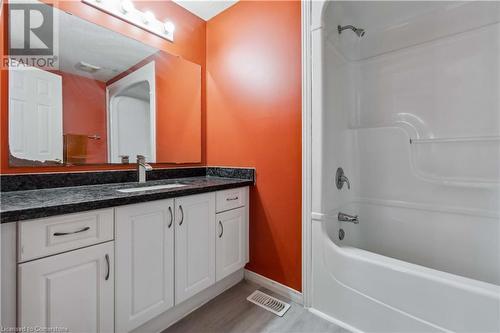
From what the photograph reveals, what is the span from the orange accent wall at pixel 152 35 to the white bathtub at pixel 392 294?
1.47 m

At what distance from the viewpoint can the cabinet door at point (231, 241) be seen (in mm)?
1665

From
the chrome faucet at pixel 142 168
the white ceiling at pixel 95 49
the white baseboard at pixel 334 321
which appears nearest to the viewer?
the white baseboard at pixel 334 321

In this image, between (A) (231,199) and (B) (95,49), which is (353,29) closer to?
(A) (231,199)

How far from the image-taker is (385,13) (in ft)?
5.89

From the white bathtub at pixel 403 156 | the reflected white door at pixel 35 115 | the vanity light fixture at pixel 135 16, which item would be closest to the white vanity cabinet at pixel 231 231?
the white bathtub at pixel 403 156

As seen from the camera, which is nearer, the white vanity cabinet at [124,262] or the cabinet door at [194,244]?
the white vanity cabinet at [124,262]

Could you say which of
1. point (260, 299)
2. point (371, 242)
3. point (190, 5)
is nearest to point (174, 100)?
point (190, 5)

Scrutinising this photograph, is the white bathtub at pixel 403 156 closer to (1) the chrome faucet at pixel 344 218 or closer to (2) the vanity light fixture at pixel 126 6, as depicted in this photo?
(1) the chrome faucet at pixel 344 218

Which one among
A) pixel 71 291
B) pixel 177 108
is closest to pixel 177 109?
pixel 177 108

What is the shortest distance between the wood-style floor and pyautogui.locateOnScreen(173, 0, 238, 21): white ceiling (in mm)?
2503

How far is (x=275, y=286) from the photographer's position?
5.81ft

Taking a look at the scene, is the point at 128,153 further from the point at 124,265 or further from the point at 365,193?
the point at 365,193

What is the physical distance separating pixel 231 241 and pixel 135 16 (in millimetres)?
1916

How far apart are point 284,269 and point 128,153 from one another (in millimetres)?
1503
